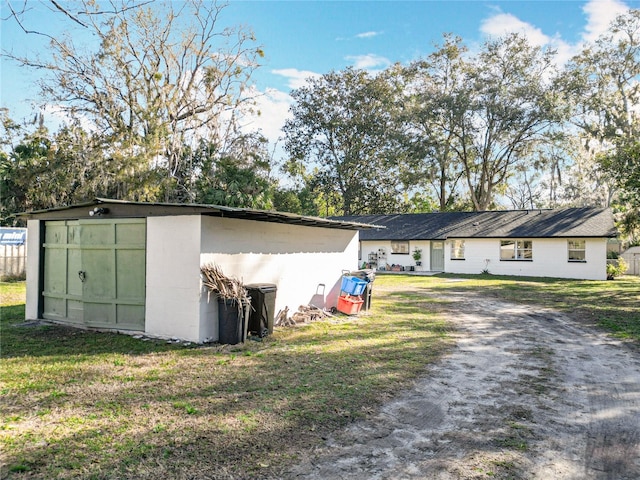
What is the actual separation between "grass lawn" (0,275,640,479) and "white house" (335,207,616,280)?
15.1 metres

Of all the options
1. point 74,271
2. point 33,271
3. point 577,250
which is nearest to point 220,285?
point 74,271

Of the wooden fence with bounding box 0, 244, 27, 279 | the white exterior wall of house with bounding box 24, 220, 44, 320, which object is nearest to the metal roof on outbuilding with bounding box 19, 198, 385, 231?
the white exterior wall of house with bounding box 24, 220, 44, 320

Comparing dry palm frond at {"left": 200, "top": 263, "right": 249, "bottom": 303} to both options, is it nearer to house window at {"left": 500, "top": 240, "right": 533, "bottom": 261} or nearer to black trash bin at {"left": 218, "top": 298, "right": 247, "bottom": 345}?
black trash bin at {"left": 218, "top": 298, "right": 247, "bottom": 345}

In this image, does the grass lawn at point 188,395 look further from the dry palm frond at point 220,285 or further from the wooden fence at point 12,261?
the wooden fence at point 12,261

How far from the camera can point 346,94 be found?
37.9 meters

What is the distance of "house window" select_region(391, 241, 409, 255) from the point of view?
27.7m

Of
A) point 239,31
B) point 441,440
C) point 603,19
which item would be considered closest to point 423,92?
point 603,19

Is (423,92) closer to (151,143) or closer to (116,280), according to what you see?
(151,143)

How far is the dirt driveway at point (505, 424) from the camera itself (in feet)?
10.7

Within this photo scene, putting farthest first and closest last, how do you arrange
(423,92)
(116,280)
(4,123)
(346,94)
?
(346,94)
(423,92)
(4,123)
(116,280)

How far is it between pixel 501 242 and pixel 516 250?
94 cm

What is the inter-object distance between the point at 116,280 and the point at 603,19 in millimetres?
34830

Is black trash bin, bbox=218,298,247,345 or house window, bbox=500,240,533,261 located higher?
house window, bbox=500,240,533,261

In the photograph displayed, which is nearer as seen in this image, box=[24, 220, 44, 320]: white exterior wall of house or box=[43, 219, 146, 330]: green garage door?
box=[43, 219, 146, 330]: green garage door
